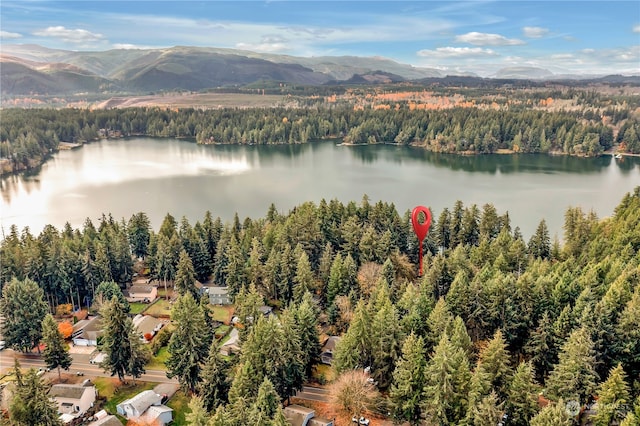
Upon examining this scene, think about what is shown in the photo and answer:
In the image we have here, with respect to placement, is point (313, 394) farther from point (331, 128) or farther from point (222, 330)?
point (331, 128)

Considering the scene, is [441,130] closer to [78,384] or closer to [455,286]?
[455,286]

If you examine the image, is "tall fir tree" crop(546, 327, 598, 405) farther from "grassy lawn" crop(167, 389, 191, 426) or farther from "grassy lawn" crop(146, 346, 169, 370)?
"grassy lawn" crop(146, 346, 169, 370)

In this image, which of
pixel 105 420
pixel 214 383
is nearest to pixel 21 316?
pixel 105 420

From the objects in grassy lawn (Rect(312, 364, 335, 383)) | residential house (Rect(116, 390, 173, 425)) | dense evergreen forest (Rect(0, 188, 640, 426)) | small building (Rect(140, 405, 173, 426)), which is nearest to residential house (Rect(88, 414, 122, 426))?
residential house (Rect(116, 390, 173, 425))

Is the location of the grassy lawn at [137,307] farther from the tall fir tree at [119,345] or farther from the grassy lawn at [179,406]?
the grassy lawn at [179,406]

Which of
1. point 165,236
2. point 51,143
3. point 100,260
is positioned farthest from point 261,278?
point 51,143

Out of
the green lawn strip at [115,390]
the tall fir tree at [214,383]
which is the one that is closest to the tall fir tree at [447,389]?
the tall fir tree at [214,383]
